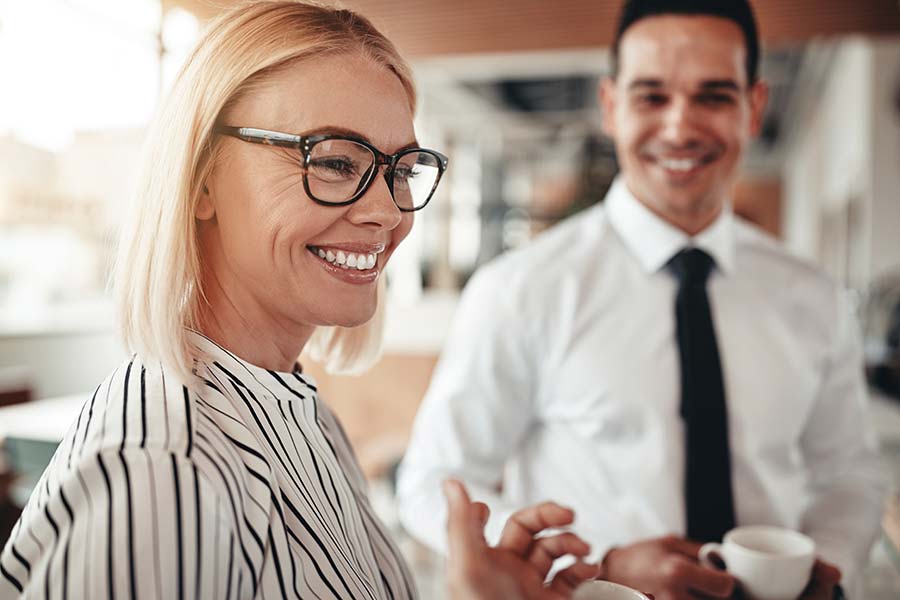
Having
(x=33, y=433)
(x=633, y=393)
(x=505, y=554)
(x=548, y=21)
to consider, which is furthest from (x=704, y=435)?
(x=548, y=21)

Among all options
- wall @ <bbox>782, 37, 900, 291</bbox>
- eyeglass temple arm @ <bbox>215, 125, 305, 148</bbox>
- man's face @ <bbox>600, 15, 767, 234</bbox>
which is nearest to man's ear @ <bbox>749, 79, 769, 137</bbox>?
man's face @ <bbox>600, 15, 767, 234</bbox>

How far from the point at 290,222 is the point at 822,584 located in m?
0.92

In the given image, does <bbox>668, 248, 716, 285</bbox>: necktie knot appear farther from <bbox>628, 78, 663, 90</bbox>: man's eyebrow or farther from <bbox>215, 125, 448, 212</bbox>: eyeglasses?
<bbox>215, 125, 448, 212</bbox>: eyeglasses

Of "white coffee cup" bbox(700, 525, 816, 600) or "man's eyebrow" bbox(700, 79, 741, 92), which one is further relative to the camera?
"man's eyebrow" bbox(700, 79, 741, 92)

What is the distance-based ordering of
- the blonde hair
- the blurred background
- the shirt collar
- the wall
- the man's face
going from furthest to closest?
the wall < the blurred background < the shirt collar < the man's face < the blonde hair

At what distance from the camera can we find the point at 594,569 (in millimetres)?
934

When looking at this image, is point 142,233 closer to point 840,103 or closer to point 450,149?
point 840,103

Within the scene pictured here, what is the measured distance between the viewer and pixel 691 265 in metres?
1.46

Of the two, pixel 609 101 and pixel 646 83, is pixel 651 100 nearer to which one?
pixel 646 83

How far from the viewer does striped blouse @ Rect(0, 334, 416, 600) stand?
1.73ft

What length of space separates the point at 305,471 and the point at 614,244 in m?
0.97

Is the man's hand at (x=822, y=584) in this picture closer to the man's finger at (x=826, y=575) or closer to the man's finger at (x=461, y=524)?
the man's finger at (x=826, y=575)

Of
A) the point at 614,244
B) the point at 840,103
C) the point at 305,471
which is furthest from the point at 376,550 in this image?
the point at 840,103

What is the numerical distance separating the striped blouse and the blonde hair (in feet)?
0.13
